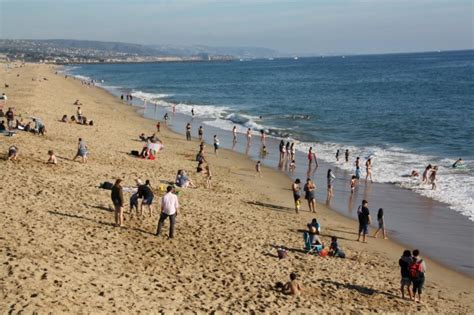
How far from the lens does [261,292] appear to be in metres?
11.3

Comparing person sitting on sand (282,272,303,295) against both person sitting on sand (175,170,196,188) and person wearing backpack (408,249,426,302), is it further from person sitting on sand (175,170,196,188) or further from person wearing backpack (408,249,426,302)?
person sitting on sand (175,170,196,188)

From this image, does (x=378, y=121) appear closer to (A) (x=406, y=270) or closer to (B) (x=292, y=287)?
(A) (x=406, y=270)

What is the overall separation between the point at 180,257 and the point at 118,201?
8.04 ft

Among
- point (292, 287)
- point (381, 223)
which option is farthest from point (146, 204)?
point (381, 223)

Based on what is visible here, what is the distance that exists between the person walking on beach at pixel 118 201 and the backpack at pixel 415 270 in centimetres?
731

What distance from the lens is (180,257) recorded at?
12.7m

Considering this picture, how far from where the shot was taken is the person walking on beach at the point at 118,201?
45.4 feet

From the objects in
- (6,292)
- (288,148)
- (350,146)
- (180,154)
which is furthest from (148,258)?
(350,146)

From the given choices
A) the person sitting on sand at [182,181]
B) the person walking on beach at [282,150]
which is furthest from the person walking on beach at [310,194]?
the person walking on beach at [282,150]

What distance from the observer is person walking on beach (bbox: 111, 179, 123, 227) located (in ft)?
45.4

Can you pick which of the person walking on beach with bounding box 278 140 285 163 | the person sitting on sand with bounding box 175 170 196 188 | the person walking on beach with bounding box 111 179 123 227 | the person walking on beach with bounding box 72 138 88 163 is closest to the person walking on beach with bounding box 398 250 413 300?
the person walking on beach with bounding box 111 179 123 227

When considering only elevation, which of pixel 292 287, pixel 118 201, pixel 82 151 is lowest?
pixel 292 287

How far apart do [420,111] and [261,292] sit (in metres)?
44.7

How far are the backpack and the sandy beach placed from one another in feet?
2.08
